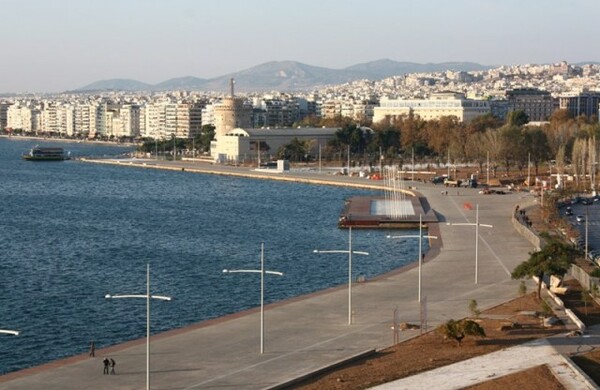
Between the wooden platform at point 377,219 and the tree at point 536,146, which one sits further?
the tree at point 536,146

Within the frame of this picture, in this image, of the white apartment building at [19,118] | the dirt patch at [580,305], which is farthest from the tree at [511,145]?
the white apartment building at [19,118]

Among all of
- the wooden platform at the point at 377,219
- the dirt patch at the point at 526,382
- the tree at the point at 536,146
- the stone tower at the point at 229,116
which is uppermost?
the stone tower at the point at 229,116

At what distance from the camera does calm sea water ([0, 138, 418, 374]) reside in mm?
22609

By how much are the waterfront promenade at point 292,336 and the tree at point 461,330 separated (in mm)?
922

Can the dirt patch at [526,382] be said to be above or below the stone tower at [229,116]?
below

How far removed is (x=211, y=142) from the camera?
297ft

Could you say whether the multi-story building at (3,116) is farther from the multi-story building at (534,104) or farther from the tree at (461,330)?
the tree at (461,330)

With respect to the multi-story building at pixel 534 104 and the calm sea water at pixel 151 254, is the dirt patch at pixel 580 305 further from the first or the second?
the multi-story building at pixel 534 104

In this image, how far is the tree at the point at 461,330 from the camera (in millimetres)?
19375

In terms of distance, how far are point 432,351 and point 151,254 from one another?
15031 mm

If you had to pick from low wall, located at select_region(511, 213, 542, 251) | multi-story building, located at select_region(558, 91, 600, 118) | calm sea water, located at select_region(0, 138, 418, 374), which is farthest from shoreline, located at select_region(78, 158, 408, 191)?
multi-story building, located at select_region(558, 91, 600, 118)

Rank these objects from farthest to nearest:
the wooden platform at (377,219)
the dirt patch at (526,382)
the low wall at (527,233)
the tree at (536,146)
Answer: the tree at (536,146) → the wooden platform at (377,219) → the low wall at (527,233) → the dirt patch at (526,382)

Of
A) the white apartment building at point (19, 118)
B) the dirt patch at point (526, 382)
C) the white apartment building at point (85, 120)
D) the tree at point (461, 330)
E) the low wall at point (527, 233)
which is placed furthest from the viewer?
the white apartment building at point (19, 118)

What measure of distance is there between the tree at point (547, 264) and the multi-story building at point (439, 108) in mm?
73388
